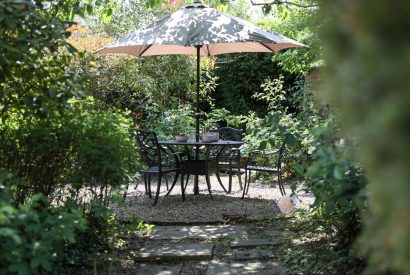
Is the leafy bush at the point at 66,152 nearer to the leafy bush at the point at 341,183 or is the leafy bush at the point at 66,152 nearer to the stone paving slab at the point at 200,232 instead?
the stone paving slab at the point at 200,232

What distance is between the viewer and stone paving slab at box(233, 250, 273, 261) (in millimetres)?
4164

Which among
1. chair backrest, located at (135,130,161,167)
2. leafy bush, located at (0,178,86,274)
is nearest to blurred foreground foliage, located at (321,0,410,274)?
leafy bush, located at (0,178,86,274)

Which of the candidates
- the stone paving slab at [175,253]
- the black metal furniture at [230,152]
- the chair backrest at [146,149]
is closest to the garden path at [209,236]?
the stone paving slab at [175,253]

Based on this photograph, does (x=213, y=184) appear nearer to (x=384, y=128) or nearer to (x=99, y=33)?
(x=99, y=33)

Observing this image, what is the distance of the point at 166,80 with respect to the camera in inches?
410

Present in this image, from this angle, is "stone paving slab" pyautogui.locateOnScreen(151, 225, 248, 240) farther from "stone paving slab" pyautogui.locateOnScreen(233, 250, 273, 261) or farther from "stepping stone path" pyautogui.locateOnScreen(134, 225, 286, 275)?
"stone paving slab" pyautogui.locateOnScreen(233, 250, 273, 261)

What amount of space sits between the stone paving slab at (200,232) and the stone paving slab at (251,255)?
1.59ft

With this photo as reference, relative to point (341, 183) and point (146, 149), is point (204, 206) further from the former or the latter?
point (341, 183)

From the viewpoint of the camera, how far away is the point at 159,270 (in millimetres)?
3934

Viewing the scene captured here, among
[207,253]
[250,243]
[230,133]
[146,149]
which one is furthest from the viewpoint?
[230,133]

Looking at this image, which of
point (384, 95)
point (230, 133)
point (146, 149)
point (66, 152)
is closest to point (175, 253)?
point (66, 152)

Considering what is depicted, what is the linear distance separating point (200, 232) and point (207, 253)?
834mm

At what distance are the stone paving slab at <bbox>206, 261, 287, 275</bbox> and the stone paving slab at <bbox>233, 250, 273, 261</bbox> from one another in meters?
0.11

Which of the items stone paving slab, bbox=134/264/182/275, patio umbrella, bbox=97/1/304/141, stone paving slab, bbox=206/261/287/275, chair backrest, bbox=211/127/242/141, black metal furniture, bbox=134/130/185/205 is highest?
patio umbrella, bbox=97/1/304/141
